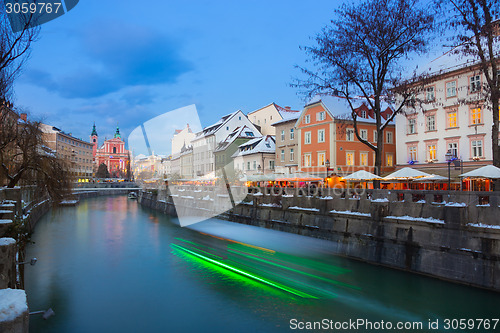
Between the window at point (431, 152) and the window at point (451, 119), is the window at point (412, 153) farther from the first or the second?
the window at point (451, 119)

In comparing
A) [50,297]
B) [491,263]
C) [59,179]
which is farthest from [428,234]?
[59,179]

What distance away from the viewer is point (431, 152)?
117ft

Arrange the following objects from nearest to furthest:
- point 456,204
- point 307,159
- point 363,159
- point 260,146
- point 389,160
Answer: point 456,204 < point 363,159 < point 389,160 < point 307,159 < point 260,146

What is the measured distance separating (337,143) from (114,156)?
493ft

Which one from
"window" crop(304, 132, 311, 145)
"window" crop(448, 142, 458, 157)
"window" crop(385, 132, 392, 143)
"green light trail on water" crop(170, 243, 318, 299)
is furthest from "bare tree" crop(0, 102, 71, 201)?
"window" crop(385, 132, 392, 143)

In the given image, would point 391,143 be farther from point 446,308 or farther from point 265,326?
point 265,326

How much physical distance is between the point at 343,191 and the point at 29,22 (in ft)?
53.6

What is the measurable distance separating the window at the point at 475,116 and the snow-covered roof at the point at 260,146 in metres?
27.6

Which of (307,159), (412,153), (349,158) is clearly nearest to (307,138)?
(307,159)

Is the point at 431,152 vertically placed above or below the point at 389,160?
above

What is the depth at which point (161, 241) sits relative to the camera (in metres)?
25.8

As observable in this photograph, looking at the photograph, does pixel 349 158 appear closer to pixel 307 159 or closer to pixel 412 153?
pixel 307 159

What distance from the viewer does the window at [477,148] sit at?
31419mm

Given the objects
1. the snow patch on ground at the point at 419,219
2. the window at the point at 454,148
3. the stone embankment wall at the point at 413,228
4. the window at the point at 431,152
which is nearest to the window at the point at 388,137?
the window at the point at 431,152
